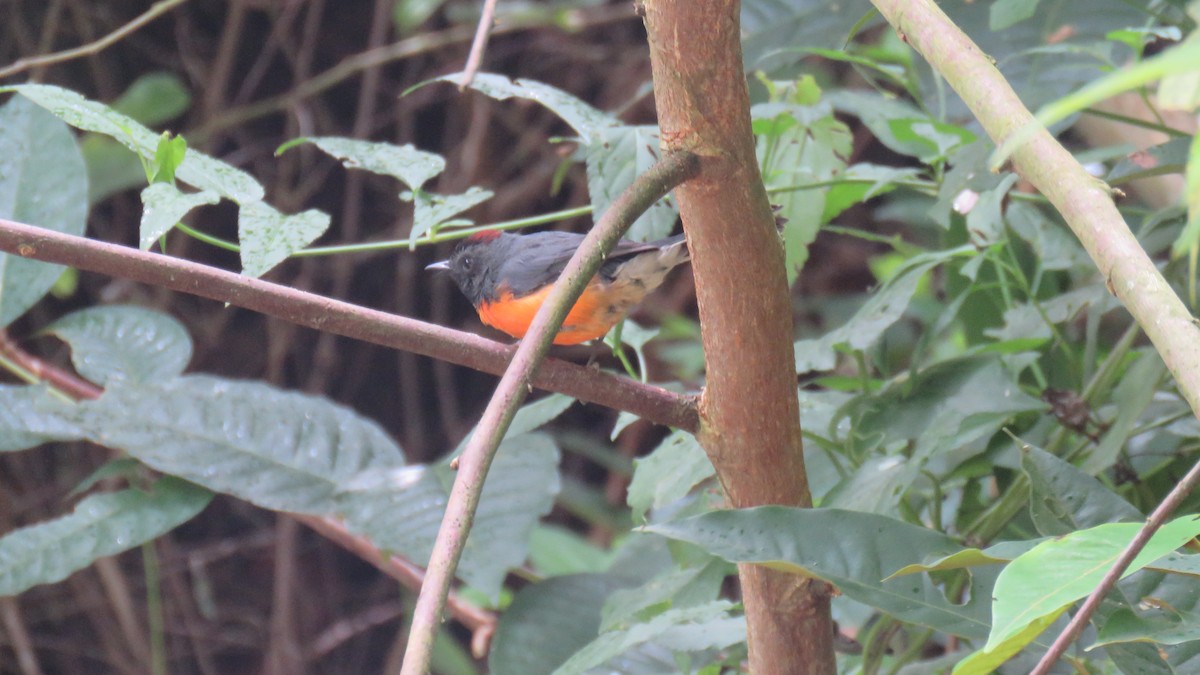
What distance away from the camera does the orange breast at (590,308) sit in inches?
78.3

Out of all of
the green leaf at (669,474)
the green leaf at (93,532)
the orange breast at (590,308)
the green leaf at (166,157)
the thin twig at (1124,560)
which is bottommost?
the thin twig at (1124,560)

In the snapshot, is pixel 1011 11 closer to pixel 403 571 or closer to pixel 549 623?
pixel 549 623

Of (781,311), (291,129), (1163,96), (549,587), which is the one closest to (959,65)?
(781,311)

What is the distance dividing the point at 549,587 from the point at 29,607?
2.65m

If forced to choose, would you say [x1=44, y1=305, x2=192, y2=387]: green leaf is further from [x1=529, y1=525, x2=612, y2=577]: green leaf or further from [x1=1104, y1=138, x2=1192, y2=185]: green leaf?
[x1=529, y1=525, x2=612, y2=577]: green leaf

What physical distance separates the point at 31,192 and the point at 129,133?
805 millimetres

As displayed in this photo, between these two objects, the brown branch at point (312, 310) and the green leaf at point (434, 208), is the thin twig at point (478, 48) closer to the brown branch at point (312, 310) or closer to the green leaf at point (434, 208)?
the green leaf at point (434, 208)

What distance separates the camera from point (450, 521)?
0.79 metres

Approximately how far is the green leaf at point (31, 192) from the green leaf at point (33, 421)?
0.49ft

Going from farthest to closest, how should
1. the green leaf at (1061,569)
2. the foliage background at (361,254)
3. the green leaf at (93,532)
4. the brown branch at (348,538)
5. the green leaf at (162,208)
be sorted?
1. the foliage background at (361,254)
2. the brown branch at (348,538)
3. the green leaf at (93,532)
4. the green leaf at (162,208)
5. the green leaf at (1061,569)

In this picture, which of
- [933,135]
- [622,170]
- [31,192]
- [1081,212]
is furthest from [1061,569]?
[31,192]

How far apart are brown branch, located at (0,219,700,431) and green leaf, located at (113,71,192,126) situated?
291 centimetres

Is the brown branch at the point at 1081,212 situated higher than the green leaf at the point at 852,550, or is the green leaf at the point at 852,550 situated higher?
the brown branch at the point at 1081,212

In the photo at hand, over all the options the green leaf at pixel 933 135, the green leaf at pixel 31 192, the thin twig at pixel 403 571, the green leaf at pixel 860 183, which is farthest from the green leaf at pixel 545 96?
the thin twig at pixel 403 571
